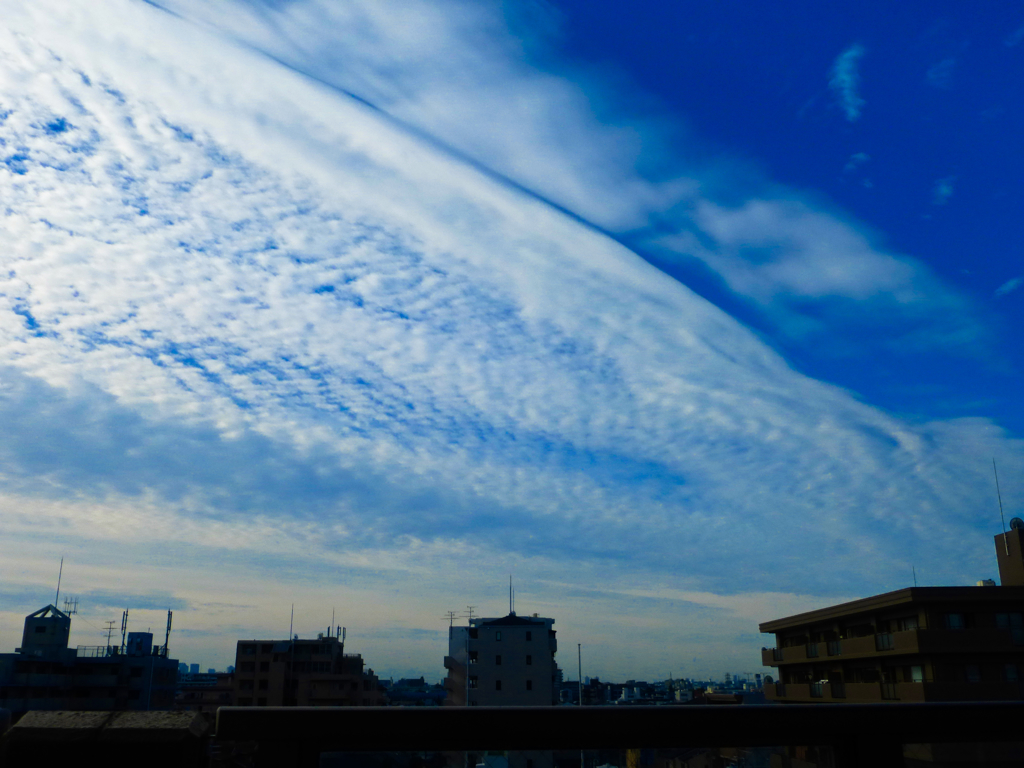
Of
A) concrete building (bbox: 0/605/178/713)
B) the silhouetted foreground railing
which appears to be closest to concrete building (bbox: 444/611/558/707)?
concrete building (bbox: 0/605/178/713)

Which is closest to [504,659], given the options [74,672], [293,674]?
[293,674]

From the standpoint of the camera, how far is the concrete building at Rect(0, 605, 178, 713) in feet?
166

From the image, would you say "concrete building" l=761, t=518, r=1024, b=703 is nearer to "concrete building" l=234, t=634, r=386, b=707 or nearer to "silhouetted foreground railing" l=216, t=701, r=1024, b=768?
"silhouetted foreground railing" l=216, t=701, r=1024, b=768

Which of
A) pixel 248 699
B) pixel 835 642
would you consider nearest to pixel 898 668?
pixel 835 642

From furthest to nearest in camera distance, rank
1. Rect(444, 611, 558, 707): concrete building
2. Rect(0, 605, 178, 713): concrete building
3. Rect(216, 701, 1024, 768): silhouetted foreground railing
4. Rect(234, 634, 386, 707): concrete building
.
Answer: Rect(234, 634, 386, 707): concrete building < Rect(444, 611, 558, 707): concrete building < Rect(0, 605, 178, 713): concrete building < Rect(216, 701, 1024, 768): silhouetted foreground railing

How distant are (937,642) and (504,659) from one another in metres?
35.8

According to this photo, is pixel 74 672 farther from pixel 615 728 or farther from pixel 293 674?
pixel 615 728

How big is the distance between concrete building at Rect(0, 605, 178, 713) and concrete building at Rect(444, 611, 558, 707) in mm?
22786

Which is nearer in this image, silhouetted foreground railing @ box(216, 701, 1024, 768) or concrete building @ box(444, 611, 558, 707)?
silhouetted foreground railing @ box(216, 701, 1024, 768)

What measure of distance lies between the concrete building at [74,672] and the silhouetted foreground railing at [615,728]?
2354 inches

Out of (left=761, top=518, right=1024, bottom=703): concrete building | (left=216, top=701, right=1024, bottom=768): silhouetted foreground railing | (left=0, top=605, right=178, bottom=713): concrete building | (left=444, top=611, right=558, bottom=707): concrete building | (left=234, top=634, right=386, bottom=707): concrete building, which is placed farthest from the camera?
(left=234, top=634, right=386, bottom=707): concrete building

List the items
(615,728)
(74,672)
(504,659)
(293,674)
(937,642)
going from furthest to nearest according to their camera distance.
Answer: (293,674)
(504,659)
(74,672)
(937,642)
(615,728)

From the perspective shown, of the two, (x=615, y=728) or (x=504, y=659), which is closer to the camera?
(x=615, y=728)

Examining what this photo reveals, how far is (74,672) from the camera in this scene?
52750mm
